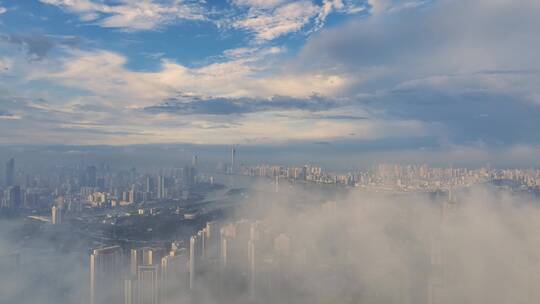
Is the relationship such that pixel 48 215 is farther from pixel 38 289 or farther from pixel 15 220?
pixel 38 289

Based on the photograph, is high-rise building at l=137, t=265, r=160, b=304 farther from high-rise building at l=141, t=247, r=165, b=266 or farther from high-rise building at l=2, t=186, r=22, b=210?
high-rise building at l=2, t=186, r=22, b=210

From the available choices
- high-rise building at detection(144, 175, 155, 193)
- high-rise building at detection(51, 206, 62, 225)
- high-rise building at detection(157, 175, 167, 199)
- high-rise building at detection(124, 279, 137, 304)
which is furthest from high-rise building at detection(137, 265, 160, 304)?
high-rise building at detection(144, 175, 155, 193)

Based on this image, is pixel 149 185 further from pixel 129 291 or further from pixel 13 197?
pixel 129 291

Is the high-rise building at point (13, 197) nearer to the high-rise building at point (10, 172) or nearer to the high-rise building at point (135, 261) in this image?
the high-rise building at point (10, 172)

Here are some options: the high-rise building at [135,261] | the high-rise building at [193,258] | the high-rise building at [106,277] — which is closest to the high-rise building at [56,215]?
the high-rise building at [106,277]

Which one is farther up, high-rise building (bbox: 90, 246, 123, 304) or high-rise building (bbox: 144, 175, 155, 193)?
high-rise building (bbox: 144, 175, 155, 193)
